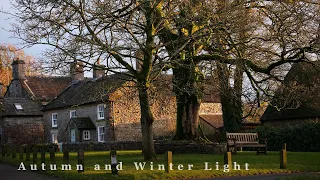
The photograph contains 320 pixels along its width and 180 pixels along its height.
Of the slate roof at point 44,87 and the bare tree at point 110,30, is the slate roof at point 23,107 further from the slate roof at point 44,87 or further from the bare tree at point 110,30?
the bare tree at point 110,30

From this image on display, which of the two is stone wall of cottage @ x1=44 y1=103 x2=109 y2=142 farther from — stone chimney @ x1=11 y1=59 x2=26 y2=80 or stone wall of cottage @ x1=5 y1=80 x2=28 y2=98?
stone chimney @ x1=11 y1=59 x2=26 y2=80

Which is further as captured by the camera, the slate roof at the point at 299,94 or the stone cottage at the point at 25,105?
the stone cottage at the point at 25,105

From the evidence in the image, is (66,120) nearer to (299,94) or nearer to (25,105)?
(25,105)

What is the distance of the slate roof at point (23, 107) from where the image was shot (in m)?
53.7

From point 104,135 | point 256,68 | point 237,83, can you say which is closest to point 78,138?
point 104,135

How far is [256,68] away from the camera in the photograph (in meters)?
24.5

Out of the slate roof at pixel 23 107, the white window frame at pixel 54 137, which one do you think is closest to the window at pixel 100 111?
the white window frame at pixel 54 137

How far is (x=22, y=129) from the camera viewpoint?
2141 inches

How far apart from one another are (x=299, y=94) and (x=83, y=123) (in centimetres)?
2404

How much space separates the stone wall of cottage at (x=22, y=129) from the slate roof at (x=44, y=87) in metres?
3.74

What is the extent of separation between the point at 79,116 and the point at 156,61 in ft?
95.1

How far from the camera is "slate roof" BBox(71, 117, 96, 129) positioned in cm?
4588

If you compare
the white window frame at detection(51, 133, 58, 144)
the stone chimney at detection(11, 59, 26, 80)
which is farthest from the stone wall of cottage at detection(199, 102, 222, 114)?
the stone chimney at detection(11, 59, 26, 80)

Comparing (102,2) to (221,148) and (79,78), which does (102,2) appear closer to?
(221,148)
